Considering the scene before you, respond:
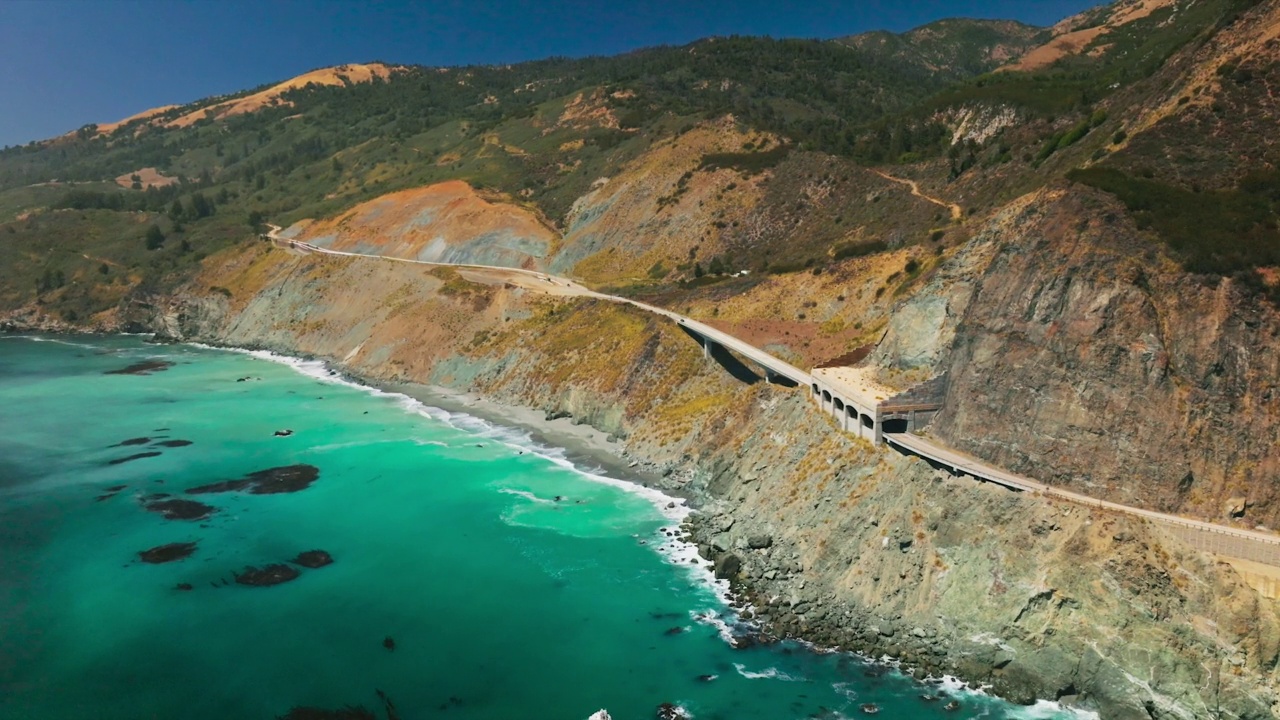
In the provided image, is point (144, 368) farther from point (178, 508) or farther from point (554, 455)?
point (554, 455)

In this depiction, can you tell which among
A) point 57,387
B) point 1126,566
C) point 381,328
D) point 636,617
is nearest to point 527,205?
point 381,328

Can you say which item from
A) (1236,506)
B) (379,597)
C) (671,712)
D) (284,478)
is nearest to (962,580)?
(1236,506)

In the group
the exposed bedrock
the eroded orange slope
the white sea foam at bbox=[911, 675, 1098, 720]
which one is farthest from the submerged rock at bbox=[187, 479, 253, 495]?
the eroded orange slope

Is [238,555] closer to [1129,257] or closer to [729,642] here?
[729,642]

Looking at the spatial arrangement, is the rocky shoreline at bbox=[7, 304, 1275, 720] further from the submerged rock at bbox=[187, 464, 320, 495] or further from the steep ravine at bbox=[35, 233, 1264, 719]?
the submerged rock at bbox=[187, 464, 320, 495]

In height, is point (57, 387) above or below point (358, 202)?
below
